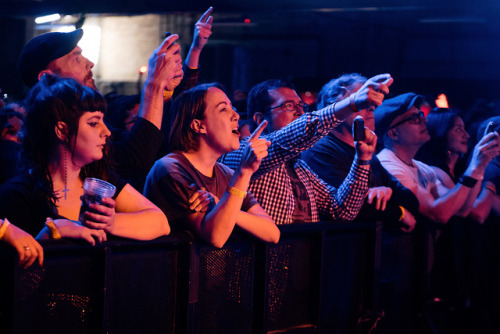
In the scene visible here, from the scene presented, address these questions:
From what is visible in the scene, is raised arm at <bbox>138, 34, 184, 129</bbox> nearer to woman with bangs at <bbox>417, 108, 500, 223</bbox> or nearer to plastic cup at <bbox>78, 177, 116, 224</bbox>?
plastic cup at <bbox>78, 177, 116, 224</bbox>

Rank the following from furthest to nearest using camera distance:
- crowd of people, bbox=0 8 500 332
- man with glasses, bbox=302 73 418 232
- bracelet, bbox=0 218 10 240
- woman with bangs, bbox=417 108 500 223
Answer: woman with bangs, bbox=417 108 500 223 < man with glasses, bbox=302 73 418 232 < crowd of people, bbox=0 8 500 332 < bracelet, bbox=0 218 10 240

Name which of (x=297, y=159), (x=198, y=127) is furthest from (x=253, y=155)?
(x=297, y=159)

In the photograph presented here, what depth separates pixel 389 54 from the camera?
15266mm

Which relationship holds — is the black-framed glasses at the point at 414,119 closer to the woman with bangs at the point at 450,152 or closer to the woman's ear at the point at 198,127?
the woman with bangs at the point at 450,152

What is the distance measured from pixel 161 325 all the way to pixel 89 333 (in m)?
0.33

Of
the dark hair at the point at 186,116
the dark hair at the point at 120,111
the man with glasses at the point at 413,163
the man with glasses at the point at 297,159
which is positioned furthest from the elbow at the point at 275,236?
the dark hair at the point at 120,111

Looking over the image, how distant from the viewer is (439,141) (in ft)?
16.6

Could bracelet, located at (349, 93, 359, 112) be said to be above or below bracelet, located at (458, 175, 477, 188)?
above

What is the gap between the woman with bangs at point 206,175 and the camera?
Answer: 2682mm

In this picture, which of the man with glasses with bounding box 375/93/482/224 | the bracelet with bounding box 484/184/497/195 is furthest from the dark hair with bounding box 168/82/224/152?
the bracelet with bounding box 484/184/497/195

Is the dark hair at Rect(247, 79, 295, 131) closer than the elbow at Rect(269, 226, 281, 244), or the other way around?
the elbow at Rect(269, 226, 281, 244)

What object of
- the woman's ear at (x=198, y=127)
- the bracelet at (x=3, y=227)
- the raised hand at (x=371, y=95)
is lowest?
the bracelet at (x=3, y=227)

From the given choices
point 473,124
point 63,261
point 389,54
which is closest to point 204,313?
point 63,261

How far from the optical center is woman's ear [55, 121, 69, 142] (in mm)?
2541
